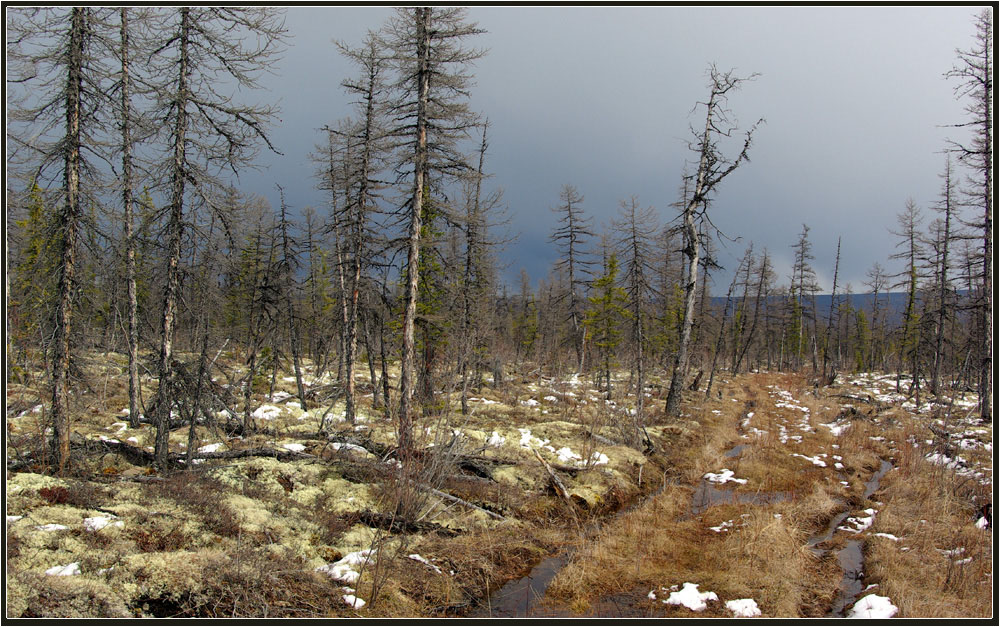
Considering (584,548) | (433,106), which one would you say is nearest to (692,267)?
(433,106)

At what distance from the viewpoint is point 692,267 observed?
18109 mm

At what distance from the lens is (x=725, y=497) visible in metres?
10.9

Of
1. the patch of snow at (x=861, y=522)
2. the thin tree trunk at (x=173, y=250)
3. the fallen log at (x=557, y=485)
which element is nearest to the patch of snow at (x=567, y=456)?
the fallen log at (x=557, y=485)

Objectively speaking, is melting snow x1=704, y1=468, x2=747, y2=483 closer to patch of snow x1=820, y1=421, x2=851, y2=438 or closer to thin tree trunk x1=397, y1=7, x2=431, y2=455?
patch of snow x1=820, y1=421, x2=851, y2=438

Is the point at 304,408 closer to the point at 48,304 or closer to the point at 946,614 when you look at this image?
the point at 48,304

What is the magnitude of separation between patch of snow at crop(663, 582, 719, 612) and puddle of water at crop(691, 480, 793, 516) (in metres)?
3.73

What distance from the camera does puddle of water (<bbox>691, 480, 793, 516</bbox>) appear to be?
1027cm

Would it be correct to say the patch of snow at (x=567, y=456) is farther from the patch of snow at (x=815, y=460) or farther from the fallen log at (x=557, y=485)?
the patch of snow at (x=815, y=460)

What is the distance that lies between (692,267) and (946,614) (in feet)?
45.6

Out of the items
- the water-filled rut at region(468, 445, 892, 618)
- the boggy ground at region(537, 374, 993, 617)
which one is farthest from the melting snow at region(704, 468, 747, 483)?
the water-filled rut at region(468, 445, 892, 618)

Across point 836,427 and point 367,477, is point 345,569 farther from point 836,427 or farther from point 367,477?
point 836,427

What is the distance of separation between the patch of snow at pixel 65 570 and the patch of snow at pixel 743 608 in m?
7.51

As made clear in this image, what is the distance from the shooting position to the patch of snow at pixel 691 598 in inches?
241

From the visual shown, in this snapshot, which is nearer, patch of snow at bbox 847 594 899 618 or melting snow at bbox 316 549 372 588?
patch of snow at bbox 847 594 899 618
